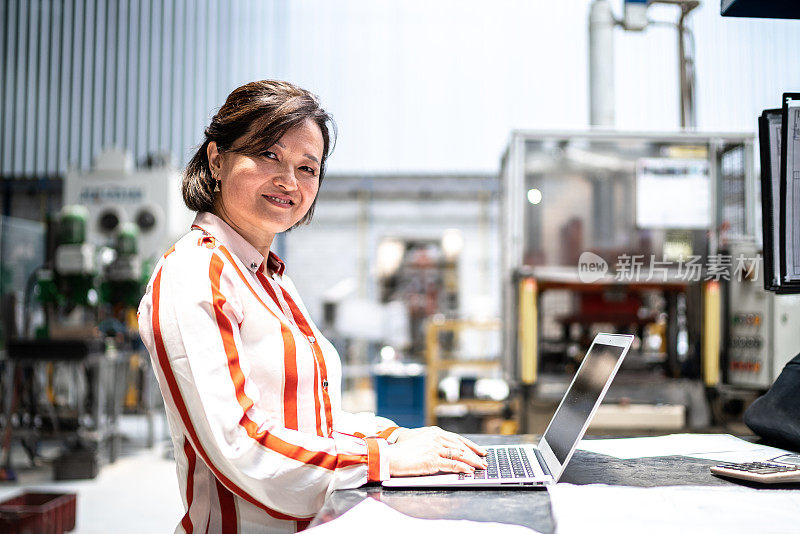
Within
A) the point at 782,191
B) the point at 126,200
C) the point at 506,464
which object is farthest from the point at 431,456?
the point at 126,200

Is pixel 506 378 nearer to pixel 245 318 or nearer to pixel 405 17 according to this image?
pixel 245 318

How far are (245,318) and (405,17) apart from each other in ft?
22.5

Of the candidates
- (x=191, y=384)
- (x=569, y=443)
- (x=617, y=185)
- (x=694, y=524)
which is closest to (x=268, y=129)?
(x=191, y=384)

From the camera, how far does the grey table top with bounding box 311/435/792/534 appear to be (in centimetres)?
85

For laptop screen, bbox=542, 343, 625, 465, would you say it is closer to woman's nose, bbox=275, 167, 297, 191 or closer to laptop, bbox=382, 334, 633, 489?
laptop, bbox=382, 334, 633, 489

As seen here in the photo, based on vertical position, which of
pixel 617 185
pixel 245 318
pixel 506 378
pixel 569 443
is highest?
pixel 617 185

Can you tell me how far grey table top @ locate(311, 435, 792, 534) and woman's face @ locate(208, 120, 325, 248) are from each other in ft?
1.45

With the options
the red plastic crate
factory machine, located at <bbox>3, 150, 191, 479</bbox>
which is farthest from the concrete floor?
the red plastic crate

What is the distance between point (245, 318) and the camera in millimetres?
1024

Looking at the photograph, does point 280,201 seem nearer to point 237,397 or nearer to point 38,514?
point 237,397

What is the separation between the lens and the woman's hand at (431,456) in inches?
39.4

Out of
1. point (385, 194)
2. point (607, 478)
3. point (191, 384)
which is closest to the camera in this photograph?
point (191, 384)

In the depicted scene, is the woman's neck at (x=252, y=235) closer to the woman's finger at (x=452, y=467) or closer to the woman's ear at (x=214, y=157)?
the woman's ear at (x=214, y=157)

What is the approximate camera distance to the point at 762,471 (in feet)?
3.30
